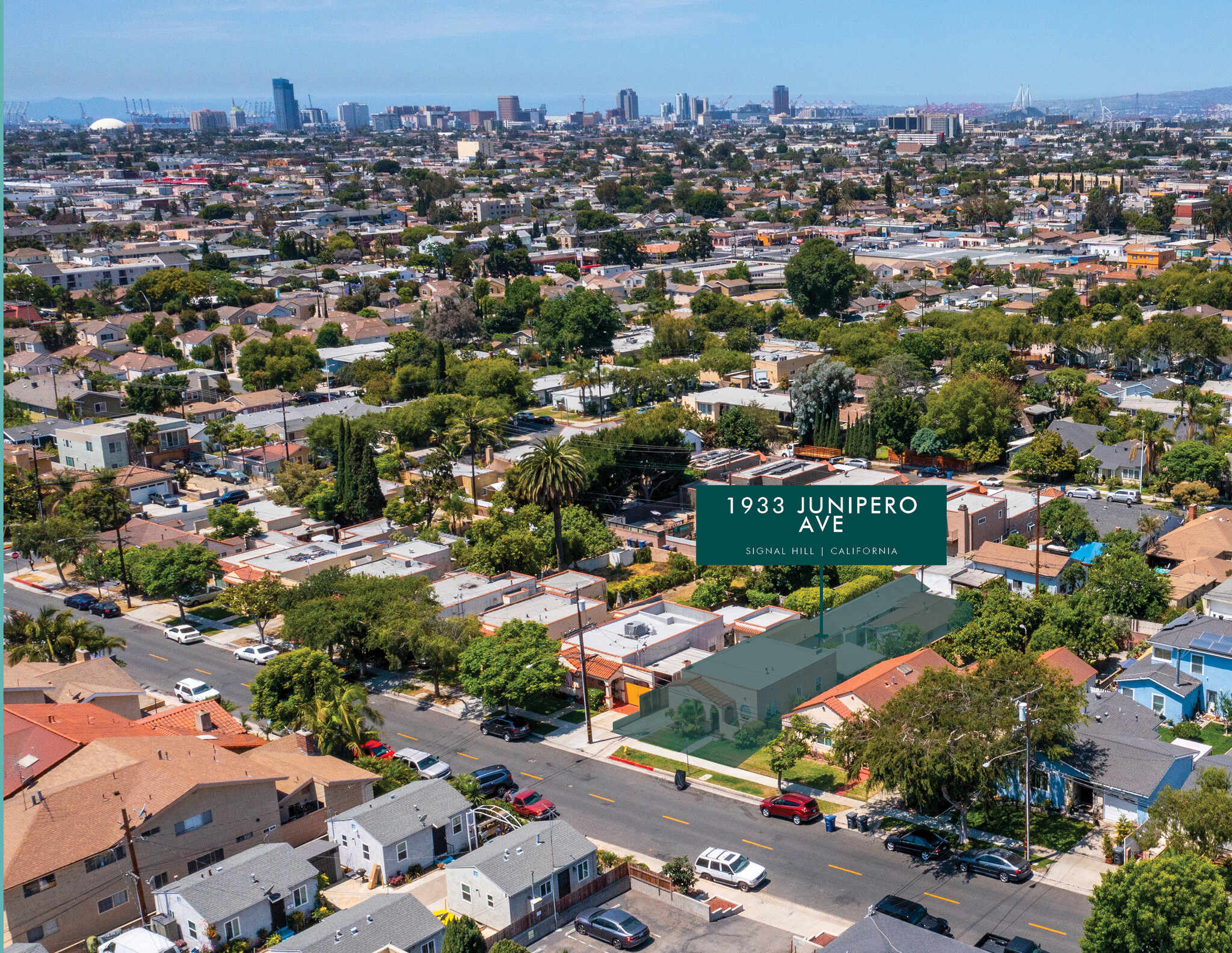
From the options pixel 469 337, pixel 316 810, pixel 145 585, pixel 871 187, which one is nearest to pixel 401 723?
pixel 316 810

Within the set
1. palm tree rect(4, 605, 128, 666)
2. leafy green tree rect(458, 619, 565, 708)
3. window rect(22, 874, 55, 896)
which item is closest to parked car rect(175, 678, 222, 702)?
palm tree rect(4, 605, 128, 666)

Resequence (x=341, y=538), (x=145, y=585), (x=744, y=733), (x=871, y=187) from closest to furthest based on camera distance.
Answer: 1. (x=744, y=733)
2. (x=145, y=585)
3. (x=341, y=538)
4. (x=871, y=187)

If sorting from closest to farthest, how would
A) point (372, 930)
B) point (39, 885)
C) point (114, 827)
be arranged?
point (372, 930) < point (39, 885) < point (114, 827)

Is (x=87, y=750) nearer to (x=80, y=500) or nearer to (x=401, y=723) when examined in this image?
(x=401, y=723)

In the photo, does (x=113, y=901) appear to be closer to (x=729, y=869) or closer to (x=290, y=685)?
(x=290, y=685)

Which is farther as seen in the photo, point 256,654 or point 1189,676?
point 256,654

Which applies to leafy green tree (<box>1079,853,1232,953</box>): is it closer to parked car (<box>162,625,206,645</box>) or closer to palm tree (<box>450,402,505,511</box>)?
parked car (<box>162,625,206,645</box>)

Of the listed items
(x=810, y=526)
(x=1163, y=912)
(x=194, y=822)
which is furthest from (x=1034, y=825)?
(x=194, y=822)
